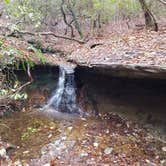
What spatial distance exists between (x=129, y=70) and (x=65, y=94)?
3.26 metres

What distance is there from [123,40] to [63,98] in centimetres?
256

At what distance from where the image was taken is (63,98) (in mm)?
9570

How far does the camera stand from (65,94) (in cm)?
973

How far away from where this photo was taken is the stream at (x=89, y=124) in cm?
619

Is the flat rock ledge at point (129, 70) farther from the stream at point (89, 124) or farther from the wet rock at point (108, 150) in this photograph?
the wet rock at point (108, 150)

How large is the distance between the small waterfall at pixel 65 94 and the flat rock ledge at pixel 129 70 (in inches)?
54.6

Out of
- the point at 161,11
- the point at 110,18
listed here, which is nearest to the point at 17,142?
the point at 161,11

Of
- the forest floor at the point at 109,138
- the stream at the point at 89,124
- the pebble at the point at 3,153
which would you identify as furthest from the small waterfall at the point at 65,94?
the pebble at the point at 3,153

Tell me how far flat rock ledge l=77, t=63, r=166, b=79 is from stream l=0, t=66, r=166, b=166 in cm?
51

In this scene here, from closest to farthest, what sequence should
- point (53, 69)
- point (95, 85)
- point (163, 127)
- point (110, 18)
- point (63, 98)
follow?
point (163, 127), point (95, 85), point (63, 98), point (53, 69), point (110, 18)

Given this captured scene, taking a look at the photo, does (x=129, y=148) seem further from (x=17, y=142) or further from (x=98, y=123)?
(x=17, y=142)

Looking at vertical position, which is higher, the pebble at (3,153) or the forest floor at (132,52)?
the forest floor at (132,52)

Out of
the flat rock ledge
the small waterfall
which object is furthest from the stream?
the flat rock ledge

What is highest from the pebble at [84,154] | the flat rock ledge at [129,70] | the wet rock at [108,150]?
the flat rock ledge at [129,70]
